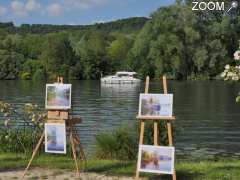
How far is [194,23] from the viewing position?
79.3 m

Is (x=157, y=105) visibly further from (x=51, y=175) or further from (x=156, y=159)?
(x=51, y=175)

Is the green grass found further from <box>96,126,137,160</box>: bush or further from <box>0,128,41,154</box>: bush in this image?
<box>96,126,137,160</box>: bush

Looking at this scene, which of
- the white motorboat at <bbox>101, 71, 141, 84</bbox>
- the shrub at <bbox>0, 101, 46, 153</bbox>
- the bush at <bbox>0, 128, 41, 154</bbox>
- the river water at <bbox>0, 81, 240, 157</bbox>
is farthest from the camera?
the white motorboat at <bbox>101, 71, 141, 84</bbox>

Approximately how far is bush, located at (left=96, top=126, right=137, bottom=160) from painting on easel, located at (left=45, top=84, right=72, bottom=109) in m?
3.89

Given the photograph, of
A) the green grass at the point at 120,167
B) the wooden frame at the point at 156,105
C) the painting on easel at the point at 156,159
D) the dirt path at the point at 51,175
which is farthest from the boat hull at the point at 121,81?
the painting on easel at the point at 156,159

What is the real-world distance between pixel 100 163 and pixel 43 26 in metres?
188

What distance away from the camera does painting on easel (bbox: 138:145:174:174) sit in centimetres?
860

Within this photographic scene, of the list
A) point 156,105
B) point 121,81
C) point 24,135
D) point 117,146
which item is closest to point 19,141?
point 24,135

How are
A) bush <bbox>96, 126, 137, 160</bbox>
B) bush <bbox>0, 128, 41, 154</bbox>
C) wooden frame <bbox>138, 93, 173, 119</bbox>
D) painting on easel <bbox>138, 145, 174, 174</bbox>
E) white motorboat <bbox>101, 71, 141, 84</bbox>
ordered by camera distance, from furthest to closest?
white motorboat <bbox>101, 71, 141, 84</bbox>
bush <bbox>0, 128, 41, 154</bbox>
bush <bbox>96, 126, 137, 160</bbox>
wooden frame <bbox>138, 93, 173, 119</bbox>
painting on easel <bbox>138, 145, 174, 174</bbox>

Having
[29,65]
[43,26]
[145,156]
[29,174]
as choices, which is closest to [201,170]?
[145,156]

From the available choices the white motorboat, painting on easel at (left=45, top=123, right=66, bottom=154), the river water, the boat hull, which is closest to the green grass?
painting on easel at (left=45, top=123, right=66, bottom=154)

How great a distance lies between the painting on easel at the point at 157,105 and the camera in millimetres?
8883

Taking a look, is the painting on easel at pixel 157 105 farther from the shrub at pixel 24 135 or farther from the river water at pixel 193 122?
the river water at pixel 193 122

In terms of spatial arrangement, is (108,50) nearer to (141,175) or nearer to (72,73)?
(72,73)
